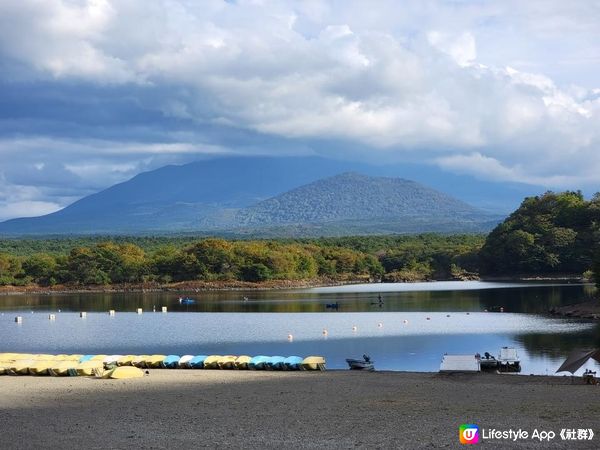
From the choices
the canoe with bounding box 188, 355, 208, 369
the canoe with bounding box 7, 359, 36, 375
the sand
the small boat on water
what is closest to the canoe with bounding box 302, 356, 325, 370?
the small boat on water

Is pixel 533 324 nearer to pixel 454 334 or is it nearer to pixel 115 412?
pixel 454 334

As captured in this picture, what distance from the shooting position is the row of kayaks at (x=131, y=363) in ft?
127

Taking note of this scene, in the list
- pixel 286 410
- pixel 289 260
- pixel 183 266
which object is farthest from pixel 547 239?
pixel 286 410

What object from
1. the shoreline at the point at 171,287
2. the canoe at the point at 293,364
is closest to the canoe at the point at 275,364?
the canoe at the point at 293,364

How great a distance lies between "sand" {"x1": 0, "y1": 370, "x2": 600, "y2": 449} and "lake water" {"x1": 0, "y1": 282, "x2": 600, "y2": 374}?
365 inches

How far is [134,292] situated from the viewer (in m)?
132

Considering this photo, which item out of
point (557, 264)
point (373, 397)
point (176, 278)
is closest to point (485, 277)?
point (557, 264)

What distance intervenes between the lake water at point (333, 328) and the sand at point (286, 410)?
365 inches

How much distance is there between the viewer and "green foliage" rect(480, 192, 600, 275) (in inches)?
5295

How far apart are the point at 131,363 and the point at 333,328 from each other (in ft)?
82.5

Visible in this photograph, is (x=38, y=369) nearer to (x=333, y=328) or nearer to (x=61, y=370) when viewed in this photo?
(x=61, y=370)

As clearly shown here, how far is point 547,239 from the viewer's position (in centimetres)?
13800

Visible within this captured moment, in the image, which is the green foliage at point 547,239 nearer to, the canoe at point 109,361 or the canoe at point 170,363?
the canoe at point 170,363

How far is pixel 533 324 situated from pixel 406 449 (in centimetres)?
4535
